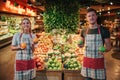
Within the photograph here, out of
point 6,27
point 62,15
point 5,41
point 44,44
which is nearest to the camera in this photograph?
point 44,44

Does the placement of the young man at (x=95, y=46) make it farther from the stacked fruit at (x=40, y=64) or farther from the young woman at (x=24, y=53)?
the stacked fruit at (x=40, y=64)

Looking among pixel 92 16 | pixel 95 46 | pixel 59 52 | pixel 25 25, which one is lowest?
pixel 59 52

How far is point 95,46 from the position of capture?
321 cm

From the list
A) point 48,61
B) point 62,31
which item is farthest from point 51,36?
point 48,61

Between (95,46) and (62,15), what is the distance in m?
5.41

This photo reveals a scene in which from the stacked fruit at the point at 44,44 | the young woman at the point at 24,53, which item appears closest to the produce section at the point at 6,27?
the stacked fruit at the point at 44,44

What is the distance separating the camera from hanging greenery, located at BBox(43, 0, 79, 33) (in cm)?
843

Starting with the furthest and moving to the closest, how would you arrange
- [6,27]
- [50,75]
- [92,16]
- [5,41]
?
[6,27], [5,41], [50,75], [92,16]

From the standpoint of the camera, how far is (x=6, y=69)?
7539 millimetres

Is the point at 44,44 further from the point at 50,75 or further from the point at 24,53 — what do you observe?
the point at 24,53

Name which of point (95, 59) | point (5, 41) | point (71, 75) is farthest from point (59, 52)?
point (5, 41)

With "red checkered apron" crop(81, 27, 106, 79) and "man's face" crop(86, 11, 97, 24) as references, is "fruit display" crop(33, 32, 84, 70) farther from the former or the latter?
"man's face" crop(86, 11, 97, 24)

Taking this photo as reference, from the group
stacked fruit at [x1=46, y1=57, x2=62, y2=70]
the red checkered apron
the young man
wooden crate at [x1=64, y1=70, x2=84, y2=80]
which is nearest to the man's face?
the young man

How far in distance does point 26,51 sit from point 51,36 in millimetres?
3815
